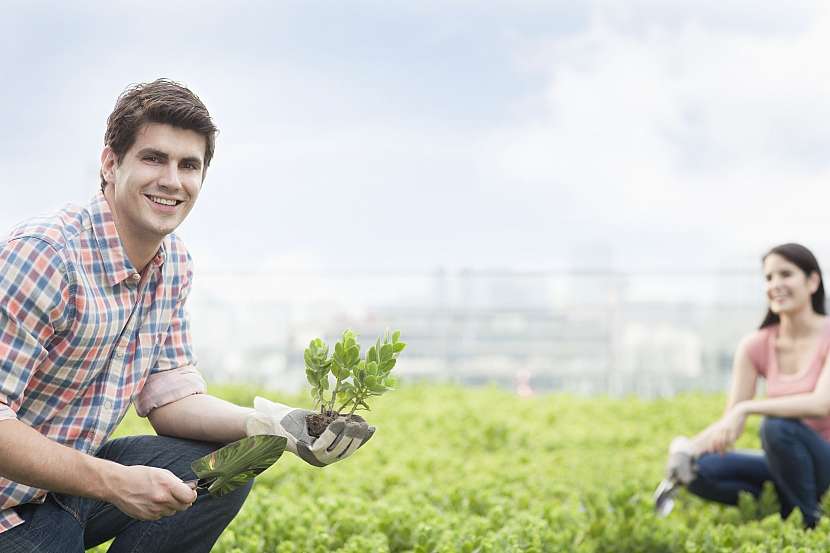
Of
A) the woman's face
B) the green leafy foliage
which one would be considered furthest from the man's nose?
the woman's face

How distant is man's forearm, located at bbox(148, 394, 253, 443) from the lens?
106 inches

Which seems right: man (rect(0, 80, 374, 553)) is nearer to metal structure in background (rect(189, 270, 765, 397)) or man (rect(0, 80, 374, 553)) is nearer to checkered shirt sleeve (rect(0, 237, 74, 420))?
checkered shirt sleeve (rect(0, 237, 74, 420))

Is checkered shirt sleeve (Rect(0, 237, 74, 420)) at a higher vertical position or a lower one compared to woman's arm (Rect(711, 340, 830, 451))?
higher

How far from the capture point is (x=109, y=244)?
2.50 metres

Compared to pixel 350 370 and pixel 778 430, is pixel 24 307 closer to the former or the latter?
pixel 350 370

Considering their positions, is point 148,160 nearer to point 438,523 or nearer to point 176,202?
point 176,202

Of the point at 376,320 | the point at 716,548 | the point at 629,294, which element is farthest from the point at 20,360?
the point at 629,294

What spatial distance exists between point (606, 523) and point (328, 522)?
1.21 metres

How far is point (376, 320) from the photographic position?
12711 mm

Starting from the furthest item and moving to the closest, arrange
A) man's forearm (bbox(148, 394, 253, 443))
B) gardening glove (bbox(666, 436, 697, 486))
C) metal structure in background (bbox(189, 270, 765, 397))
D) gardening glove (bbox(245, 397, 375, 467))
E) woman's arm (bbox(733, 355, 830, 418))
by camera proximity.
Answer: metal structure in background (bbox(189, 270, 765, 397)), gardening glove (bbox(666, 436, 697, 486)), woman's arm (bbox(733, 355, 830, 418)), man's forearm (bbox(148, 394, 253, 443)), gardening glove (bbox(245, 397, 375, 467))

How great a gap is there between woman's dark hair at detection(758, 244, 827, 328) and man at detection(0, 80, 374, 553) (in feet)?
9.30

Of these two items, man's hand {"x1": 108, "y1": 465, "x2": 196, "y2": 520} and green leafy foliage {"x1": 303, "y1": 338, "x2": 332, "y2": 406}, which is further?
green leafy foliage {"x1": 303, "y1": 338, "x2": 332, "y2": 406}

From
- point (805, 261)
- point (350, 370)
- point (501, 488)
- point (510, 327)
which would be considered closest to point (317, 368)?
point (350, 370)

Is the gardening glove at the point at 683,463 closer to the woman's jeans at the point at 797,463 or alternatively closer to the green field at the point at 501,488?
the green field at the point at 501,488
